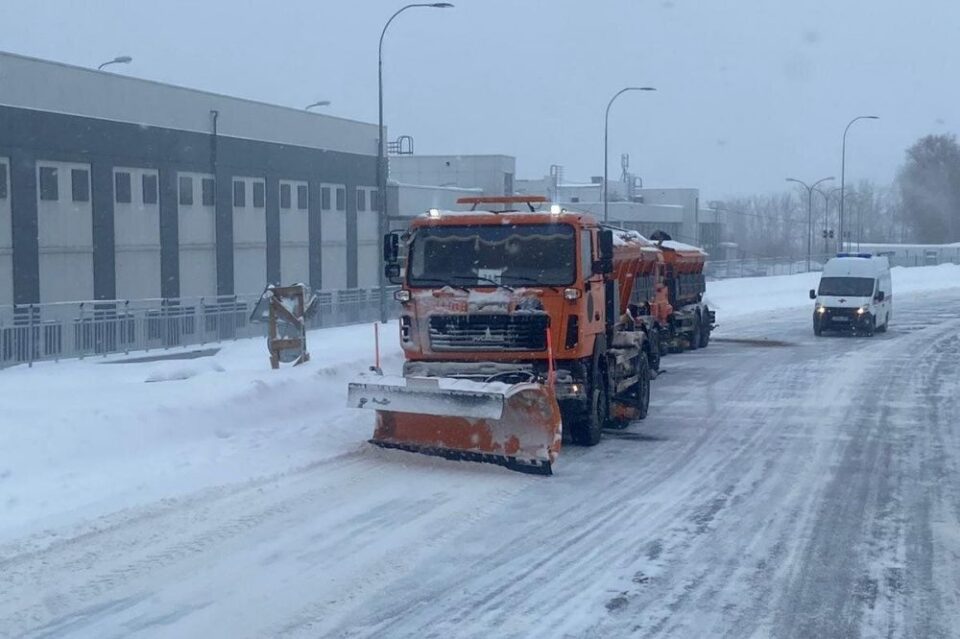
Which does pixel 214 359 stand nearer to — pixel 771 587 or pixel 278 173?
pixel 771 587

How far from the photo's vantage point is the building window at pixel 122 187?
1537 inches

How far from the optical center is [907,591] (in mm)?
8117

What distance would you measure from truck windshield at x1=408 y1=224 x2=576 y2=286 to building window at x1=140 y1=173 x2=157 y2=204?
28.7 meters

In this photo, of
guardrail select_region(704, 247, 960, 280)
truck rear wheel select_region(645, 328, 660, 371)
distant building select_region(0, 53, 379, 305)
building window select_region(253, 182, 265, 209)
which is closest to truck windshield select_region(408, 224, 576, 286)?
truck rear wheel select_region(645, 328, 660, 371)

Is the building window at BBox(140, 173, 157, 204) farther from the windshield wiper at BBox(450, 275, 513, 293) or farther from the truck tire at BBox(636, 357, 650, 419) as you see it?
the windshield wiper at BBox(450, 275, 513, 293)

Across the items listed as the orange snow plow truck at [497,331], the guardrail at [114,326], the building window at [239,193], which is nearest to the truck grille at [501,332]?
the orange snow plow truck at [497,331]

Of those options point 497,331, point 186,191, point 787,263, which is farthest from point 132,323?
point 787,263

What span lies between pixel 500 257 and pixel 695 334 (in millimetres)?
17120

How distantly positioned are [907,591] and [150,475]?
23.8 ft

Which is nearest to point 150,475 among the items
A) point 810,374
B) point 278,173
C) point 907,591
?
point 907,591

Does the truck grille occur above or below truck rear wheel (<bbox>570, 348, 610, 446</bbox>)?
above

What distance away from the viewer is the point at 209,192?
43.9 meters

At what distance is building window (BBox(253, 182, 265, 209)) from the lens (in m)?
46.8

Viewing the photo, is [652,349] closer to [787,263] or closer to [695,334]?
[695,334]
